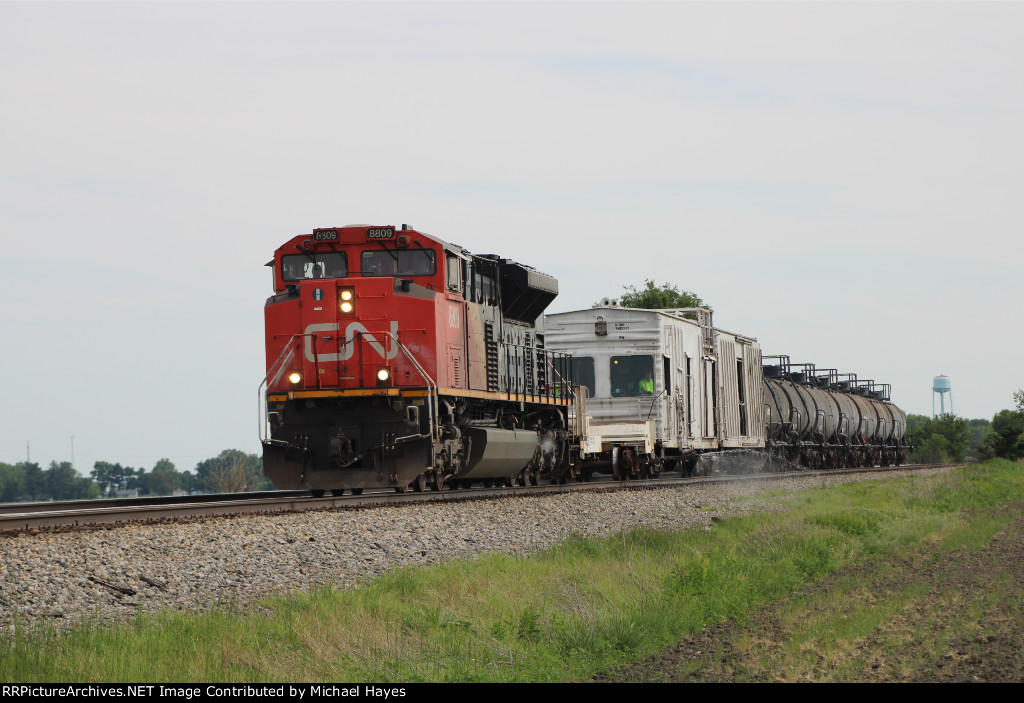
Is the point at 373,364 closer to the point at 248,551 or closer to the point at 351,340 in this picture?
the point at 351,340

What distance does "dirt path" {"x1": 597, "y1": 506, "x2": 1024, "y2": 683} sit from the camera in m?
6.14

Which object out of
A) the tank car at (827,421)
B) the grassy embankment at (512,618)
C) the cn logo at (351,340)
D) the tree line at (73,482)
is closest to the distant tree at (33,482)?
the tree line at (73,482)

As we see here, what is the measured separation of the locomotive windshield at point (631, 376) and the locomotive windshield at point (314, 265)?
9910 mm

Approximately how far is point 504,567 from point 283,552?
6.72 feet

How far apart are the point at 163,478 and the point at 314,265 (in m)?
49.4

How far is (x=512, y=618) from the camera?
319 inches

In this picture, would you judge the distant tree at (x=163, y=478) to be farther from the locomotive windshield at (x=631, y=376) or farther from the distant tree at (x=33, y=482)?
the locomotive windshield at (x=631, y=376)

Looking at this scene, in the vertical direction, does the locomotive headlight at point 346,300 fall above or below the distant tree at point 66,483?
above

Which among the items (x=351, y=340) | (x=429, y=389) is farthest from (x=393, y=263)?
(x=429, y=389)

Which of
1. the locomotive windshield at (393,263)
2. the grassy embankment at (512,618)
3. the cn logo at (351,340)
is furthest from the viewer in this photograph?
the locomotive windshield at (393,263)

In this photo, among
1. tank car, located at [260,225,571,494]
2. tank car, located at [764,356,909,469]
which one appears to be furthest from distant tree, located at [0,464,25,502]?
tank car, located at [260,225,571,494]

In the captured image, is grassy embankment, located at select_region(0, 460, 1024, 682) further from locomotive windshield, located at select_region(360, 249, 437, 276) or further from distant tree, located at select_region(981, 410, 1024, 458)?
distant tree, located at select_region(981, 410, 1024, 458)

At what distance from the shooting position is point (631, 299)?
205 feet

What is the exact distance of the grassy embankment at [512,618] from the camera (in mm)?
6574
